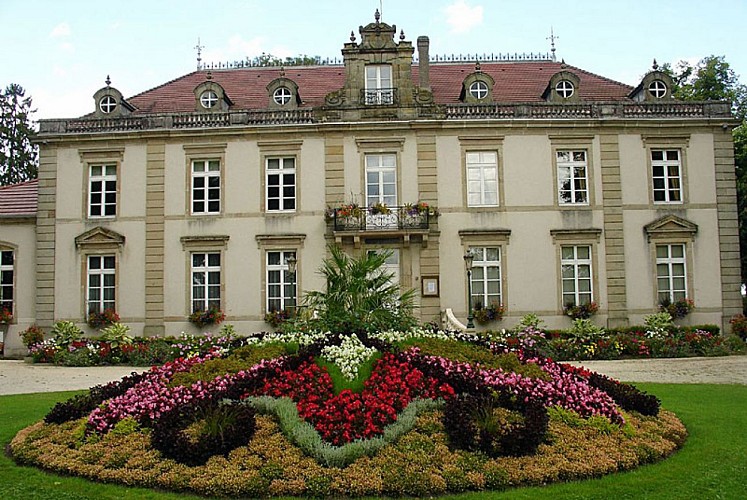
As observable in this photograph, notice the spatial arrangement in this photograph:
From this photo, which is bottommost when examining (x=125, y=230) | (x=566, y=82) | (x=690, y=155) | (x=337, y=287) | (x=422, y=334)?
(x=422, y=334)

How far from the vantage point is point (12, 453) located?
872 cm

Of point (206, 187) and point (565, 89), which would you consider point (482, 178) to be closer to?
point (565, 89)

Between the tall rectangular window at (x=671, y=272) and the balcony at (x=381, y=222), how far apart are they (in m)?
8.25

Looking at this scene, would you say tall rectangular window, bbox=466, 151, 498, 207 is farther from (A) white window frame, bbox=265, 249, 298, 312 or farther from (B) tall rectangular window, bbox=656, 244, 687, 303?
(A) white window frame, bbox=265, 249, 298, 312

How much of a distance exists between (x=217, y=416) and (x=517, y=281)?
1794cm

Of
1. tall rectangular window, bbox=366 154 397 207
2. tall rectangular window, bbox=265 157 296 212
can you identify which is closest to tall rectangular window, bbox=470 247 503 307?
tall rectangular window, bbox=366 154 397 207

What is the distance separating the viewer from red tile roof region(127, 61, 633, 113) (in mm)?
27906

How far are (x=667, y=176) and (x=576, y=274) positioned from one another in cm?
497

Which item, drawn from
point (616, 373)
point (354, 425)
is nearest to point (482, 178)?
point (616, 373)

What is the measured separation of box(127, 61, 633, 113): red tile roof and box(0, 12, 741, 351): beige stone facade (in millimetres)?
2299

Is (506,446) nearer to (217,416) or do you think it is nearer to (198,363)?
(217,416)

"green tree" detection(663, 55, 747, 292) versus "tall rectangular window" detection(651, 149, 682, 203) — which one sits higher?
"green tree" detection(663, 55, 747, 292)

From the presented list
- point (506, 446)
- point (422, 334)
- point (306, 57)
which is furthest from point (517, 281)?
point (306, 57)

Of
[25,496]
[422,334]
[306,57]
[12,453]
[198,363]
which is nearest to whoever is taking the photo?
[25,496]
